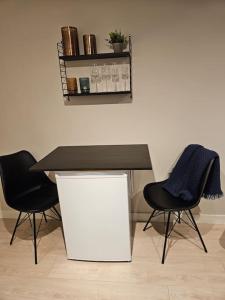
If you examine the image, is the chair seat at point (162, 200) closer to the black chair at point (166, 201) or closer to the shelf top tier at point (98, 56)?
the black chair at point (166, 201)

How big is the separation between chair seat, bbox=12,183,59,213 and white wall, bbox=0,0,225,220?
1.33ft

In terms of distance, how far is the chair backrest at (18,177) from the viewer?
205cm

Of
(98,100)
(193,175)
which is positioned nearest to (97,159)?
(98,100)

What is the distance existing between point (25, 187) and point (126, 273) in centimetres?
119

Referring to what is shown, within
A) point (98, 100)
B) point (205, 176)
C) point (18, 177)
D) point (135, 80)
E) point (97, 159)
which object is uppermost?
point (135, 80)

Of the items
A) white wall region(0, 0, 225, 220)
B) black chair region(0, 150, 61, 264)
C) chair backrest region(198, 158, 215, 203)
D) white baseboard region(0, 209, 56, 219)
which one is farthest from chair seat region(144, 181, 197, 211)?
white baseboard region(0, 209, 56, 219)

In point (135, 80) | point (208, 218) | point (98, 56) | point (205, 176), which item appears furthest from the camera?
→ point (208, 218)

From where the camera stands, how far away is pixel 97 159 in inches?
74.2

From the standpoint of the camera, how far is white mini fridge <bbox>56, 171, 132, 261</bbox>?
1.74 metres

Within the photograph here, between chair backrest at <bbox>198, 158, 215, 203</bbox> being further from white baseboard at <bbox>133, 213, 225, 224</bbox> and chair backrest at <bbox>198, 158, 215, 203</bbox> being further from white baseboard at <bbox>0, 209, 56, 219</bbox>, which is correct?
white baseboard at <bbox>0, 209, 56, 219</bbox>

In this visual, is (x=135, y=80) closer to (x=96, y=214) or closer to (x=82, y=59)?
(x=82, y=59)

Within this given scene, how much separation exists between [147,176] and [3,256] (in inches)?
58.8

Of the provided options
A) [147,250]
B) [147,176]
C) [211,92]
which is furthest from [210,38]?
[147,250]

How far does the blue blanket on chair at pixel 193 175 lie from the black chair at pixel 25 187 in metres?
1.05
